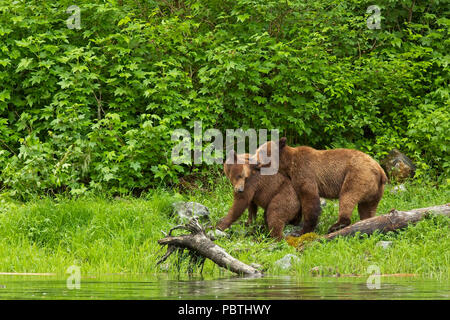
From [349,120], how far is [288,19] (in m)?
2.46

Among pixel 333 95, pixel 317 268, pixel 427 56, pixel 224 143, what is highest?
pixel 427 56

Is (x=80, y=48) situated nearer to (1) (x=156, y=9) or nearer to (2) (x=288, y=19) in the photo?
(1) (x=156, y=9)

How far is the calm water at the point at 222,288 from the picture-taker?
5670mm

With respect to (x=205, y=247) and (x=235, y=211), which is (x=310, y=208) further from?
(x=205, y=247)

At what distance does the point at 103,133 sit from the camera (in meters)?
12.0

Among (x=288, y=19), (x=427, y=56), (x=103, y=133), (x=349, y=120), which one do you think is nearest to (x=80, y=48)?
(x=103, y=133)

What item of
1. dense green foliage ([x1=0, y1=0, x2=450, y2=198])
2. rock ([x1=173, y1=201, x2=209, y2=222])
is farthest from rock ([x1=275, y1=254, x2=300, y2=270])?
dense green foliage ([x1=0, y1=0, x2=450, y2=198])

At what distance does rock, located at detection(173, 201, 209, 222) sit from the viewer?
10555 mm

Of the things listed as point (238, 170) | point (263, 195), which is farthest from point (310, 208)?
point (238, 170)

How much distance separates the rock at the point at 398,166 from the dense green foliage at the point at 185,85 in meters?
0.22

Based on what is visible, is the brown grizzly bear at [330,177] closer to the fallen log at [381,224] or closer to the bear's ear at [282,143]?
the bear's ear at [282,143]

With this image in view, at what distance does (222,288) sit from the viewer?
6.26 meters

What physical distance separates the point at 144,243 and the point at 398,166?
5.93m

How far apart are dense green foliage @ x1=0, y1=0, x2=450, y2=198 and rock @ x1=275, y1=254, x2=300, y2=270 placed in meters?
3.83
